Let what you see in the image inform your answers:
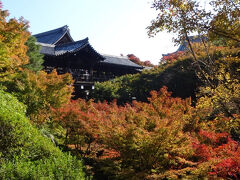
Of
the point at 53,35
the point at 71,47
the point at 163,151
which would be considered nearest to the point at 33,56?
the point at 71,47

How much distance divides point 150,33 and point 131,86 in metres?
10.3

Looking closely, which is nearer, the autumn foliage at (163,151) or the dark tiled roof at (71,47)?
the autumn foliage at (163,151)

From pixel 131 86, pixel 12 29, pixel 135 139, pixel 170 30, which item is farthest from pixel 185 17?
pixel 131 86

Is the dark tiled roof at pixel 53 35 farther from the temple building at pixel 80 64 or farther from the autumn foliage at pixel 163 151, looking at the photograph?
the autumn foliage at pixel 163 151

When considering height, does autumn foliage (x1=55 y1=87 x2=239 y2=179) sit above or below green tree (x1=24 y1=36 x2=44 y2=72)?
below

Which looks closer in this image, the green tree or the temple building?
the green tree

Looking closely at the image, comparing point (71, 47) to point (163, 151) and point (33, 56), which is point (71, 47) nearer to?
point (33, 56)

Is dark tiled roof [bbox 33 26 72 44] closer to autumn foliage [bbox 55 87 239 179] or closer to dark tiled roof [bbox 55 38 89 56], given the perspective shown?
dark tiled roof [bbox 55 38 89 56]

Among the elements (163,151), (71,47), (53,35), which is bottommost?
(163,151)

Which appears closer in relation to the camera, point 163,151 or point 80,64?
point 163,151

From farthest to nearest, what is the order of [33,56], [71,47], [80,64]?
[80,64]
[71,47]
[33,56]

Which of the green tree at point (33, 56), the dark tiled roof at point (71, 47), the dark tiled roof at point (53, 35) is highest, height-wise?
the dark tiled roof at point (53, 35)

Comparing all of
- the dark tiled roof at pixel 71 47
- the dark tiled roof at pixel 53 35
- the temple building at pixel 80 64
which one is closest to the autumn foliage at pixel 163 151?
the temple building at pixel 80 64

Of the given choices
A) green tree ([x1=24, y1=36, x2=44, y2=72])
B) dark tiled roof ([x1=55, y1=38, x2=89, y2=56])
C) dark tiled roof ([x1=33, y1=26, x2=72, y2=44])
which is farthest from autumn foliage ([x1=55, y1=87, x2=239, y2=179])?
dark tiled roof ([x1=33, y1=26, x2=72, y2=44])
